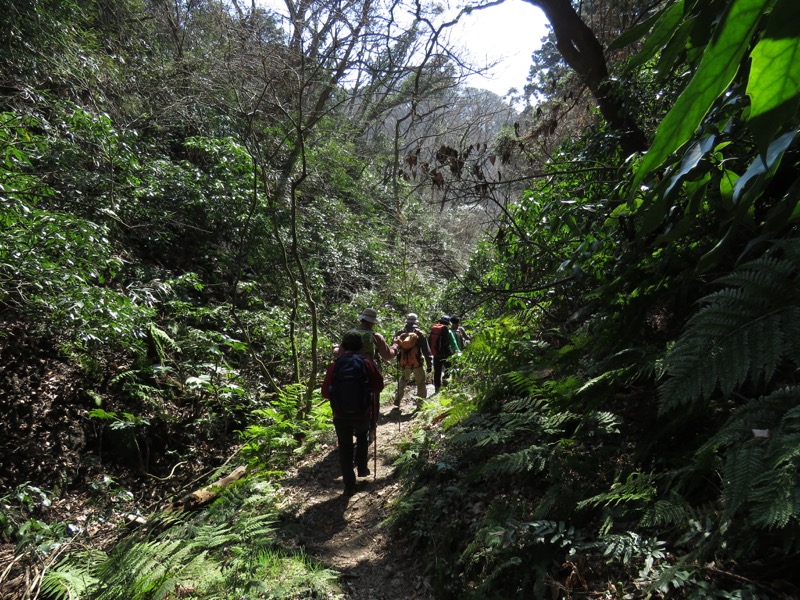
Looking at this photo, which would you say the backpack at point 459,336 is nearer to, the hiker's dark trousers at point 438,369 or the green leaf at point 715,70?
the hiker's dark trousers at point 438,369

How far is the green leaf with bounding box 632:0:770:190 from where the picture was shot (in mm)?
557

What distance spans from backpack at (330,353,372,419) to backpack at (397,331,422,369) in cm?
298

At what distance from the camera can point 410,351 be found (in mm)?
8164

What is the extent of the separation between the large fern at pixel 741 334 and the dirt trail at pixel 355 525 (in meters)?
2.42

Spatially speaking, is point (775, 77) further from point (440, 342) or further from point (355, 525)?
point (440, 342)

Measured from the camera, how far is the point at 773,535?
1953mm

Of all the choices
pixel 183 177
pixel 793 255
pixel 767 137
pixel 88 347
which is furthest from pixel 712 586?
pixel 183 177

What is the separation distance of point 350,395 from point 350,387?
0.08m

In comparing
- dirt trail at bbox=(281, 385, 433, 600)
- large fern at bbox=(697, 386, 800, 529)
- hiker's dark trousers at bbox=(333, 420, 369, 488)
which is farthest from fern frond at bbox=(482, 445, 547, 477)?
hiker's dark trousers at bbox=(333, 420, 369, 488)

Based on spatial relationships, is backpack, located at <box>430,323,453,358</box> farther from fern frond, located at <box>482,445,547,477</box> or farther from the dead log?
fern frond, located at <box>482,445,547,477</box>

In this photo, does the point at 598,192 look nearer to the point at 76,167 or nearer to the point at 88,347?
the point at 88,347

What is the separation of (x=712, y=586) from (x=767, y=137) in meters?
2.08

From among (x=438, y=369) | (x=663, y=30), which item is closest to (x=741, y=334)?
(x=663, y=30)

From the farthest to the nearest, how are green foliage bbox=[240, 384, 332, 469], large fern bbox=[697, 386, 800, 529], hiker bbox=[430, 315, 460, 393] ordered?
hiker bbox=[430, 315, 460, 393] → green foliage bbox=[240, 384, 332, 469] → large fern bbox=[697, 386, 800, 529]
